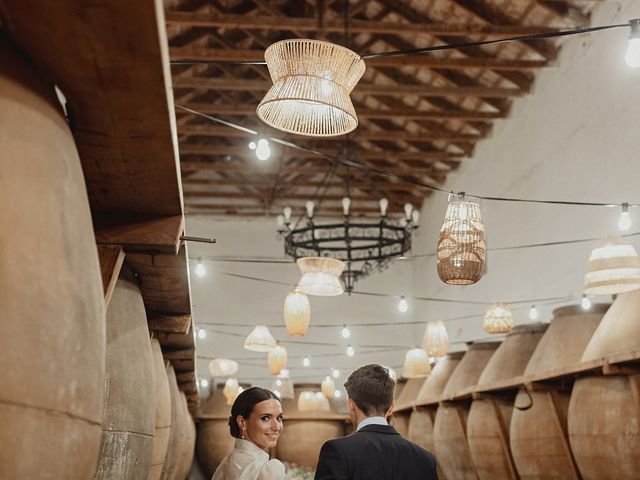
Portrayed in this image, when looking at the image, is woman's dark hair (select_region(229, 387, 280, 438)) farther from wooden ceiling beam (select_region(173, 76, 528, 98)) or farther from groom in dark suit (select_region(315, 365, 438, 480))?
wooden ceiling beam (select_region(173, 76, 528, 98))

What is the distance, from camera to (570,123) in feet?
37.1

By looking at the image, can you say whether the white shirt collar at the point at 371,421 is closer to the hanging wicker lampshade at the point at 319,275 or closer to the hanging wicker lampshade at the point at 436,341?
the hanging wicker lampshade at the point at 319,275

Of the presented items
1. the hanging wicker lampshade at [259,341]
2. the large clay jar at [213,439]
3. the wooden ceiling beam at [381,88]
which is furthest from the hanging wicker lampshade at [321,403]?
the wooden ceiling beam at [381,88]

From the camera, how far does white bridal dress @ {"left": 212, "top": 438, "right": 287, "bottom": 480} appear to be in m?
2.87

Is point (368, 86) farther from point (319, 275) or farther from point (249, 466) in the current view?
point (249, 466)

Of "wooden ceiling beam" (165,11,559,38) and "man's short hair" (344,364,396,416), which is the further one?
"wooden ceiling beam" (165,11,559,38)

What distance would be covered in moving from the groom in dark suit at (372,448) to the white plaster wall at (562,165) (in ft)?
23.0

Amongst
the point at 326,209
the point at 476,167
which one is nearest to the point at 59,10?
the point at 476,167

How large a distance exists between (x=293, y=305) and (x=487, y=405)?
2.58m

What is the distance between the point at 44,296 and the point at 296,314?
7.69 metres

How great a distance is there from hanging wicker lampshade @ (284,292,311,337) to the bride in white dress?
5.90 meters

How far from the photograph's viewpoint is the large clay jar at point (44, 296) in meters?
1.50

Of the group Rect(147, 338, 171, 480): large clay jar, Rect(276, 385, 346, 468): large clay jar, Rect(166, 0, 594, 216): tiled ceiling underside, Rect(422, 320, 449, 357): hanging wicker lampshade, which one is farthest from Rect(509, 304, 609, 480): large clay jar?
Rect(276, 385, 346, 468): large clay jar

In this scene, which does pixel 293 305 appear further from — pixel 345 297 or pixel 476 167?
pixel 345 297
